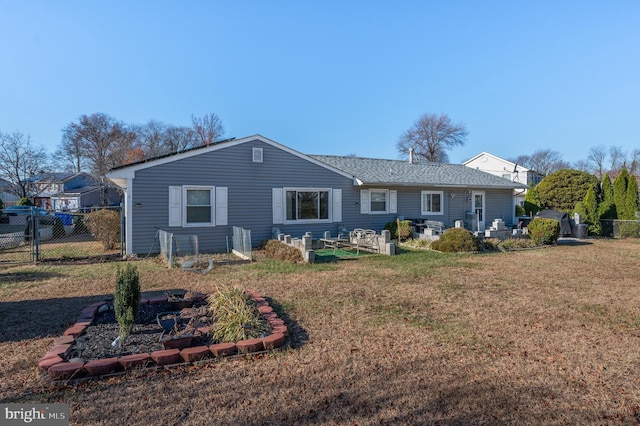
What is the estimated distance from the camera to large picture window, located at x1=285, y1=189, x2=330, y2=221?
13.8 meters

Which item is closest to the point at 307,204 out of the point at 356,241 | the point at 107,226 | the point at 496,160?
the point at 356,241

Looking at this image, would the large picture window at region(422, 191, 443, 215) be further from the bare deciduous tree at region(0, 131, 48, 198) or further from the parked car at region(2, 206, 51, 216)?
the bare deciduous tree at region(0, 131, 48, 198)

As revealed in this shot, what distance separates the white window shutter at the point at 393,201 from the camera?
16.1 metres

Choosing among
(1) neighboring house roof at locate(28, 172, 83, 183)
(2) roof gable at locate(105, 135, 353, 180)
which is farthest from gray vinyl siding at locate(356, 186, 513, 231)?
(1) neighboring house roof at locate(28, 172, 83, 183)

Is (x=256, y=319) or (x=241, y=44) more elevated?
(x=241, y=44)

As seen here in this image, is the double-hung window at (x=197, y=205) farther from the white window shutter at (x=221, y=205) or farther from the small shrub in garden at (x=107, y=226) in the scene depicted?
the small shrub in garden at (x=107, y=226)

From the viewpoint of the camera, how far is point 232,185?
12625 mm

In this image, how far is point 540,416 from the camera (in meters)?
2.80

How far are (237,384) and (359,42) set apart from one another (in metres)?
16.3

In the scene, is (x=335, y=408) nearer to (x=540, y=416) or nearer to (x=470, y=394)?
(x=470, y=394)

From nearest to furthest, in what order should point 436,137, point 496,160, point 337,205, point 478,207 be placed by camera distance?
point 337,205
point 478,207
point 496,160
point 436,137

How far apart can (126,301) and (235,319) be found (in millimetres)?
1247

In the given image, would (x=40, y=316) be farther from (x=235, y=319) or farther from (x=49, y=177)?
(x=49, y=177)

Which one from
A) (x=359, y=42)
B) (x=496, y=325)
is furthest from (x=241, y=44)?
(x=496, y=325)
